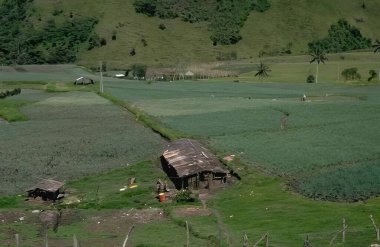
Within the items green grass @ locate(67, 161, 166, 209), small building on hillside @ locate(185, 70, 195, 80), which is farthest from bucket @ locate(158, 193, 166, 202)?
small building on hillside @ locate(185, 70, 195, 80)

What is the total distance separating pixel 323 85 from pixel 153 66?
189 feet

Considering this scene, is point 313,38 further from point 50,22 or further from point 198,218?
point 198,218

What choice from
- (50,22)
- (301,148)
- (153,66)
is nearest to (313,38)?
(153,66)

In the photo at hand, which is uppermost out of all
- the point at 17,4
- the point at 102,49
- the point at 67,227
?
the point at 17,4

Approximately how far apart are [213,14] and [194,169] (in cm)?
16113

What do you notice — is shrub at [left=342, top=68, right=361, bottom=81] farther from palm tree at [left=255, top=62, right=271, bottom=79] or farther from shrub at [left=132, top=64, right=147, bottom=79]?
shrub at [left=132, top=64, right=147, bottom=79]

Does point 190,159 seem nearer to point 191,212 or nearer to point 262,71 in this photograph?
point 191,212

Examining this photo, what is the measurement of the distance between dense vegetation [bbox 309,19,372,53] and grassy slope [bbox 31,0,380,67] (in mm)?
2293

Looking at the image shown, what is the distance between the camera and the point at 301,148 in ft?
165

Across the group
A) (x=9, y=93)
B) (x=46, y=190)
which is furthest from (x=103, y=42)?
(x=46, y=190)

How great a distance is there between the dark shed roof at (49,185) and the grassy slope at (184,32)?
125770 millimetres

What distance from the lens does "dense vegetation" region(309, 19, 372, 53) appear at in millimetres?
185375

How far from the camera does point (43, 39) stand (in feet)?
583

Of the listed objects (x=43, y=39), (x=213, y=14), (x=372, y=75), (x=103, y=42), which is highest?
(x=213, y=14)
